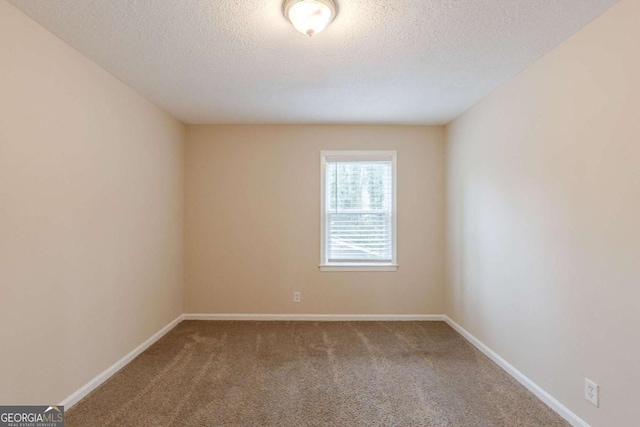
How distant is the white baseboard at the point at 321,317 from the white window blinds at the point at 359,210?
699 millimetres

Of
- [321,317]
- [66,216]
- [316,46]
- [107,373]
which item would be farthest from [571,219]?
[107,373]

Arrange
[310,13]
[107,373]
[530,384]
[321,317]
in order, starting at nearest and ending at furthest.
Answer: [310,13] < [530,384] < [107,373] < [321,317]

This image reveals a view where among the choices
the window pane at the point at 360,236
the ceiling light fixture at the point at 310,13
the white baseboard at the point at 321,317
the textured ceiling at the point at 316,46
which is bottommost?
the white baseboard at the point at 321,317

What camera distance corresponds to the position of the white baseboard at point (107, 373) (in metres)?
2.22

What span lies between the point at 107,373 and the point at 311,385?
65.6 inches

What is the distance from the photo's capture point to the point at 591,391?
1923mm

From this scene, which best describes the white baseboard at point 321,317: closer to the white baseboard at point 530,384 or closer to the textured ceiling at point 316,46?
the white baseboard at point 530,384

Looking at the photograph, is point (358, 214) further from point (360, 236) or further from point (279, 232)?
point (279, 232)

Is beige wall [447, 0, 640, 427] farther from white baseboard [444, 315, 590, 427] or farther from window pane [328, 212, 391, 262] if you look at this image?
window pane [328, 212, 391, 262]

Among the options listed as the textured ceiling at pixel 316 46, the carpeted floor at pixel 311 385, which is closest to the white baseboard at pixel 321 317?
the carpeted floor at pixel 311 385

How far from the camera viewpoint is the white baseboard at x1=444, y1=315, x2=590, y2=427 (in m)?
2.05

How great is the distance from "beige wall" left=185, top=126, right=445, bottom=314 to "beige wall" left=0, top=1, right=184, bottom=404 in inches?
32.5

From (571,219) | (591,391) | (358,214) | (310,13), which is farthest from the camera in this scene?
(358,214)

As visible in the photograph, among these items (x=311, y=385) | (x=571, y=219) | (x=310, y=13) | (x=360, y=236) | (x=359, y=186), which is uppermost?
(x=310, y=13)
